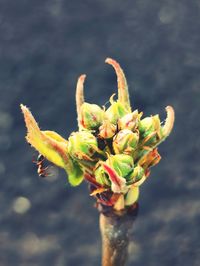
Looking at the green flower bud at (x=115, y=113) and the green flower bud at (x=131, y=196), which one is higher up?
the green flower bud at (x=115, y=113)

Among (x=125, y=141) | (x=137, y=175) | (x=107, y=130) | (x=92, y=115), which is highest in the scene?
(x=92, y=115)

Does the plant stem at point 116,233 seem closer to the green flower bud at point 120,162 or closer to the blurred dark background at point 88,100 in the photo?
the green flower bud at point 120,162

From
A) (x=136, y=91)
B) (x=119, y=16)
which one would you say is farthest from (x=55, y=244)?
(x=119, y=16)

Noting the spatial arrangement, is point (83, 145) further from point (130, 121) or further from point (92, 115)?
point (130, 121)

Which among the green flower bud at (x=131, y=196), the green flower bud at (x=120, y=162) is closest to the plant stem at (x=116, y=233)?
the green flower bud at (x=131, y=196)

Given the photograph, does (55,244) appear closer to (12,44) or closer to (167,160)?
(167,160)

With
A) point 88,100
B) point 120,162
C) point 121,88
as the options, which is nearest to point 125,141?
point 120,162
